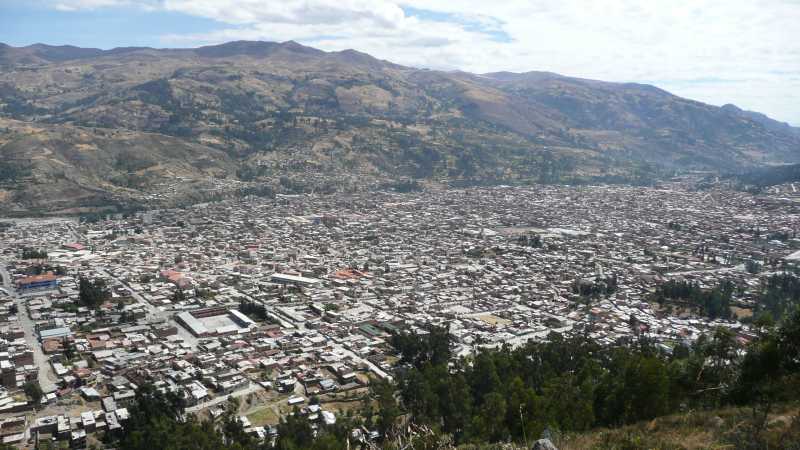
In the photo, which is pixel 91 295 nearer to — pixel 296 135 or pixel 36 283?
pixel 36 283

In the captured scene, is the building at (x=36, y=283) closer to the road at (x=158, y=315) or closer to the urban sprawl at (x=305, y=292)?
the urban sprawl at (x=305, y=292)

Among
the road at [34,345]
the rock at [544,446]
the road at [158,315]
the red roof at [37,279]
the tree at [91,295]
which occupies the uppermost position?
the rock at [544,446]

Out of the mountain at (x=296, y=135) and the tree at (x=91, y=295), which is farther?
the mountain at (x=296, y=135)

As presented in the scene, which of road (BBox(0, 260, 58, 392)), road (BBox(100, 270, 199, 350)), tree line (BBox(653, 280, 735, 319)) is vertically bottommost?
road (BBox(0, 260, 58, 392))

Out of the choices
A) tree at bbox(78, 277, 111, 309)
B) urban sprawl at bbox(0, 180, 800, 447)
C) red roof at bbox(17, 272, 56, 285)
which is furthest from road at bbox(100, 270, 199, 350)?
red roof at bbox(17, 272, 56, 285)

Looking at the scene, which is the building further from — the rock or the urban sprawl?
the rock

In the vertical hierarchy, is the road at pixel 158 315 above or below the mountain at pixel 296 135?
below

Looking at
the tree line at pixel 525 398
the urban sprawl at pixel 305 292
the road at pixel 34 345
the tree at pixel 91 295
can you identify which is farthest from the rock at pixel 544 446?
the tree at pixel 91 295
